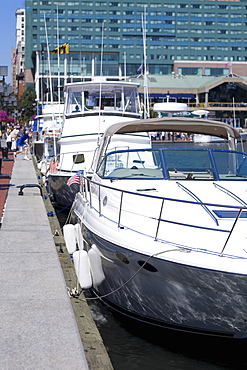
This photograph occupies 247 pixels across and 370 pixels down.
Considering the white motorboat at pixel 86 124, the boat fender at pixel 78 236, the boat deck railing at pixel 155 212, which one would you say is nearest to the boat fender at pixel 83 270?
the boat deck railing at pixel 155 212

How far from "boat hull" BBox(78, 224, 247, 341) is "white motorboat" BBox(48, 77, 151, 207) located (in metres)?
8.85

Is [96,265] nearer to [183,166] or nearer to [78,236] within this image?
[78,236]

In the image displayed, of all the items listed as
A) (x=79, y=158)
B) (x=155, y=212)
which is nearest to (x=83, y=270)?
(x=155, y=212)

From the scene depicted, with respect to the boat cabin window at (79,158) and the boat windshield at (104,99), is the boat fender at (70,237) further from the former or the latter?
the boat windshield at (104,99)

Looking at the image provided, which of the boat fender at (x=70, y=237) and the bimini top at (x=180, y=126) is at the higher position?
the bimini top at (x=180, y=126)

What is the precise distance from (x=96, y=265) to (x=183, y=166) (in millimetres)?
2257

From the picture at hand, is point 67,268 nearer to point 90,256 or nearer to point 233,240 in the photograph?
point 90,256

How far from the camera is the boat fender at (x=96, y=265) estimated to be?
27.1 ft

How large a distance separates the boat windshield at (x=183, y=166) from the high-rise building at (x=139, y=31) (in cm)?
10306

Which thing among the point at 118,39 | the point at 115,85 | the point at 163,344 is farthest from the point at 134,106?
the point at 118,39

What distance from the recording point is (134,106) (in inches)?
843

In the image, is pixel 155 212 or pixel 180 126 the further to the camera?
pixel 180 126

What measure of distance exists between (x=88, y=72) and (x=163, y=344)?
108 meters

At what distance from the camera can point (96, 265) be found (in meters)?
8.44
